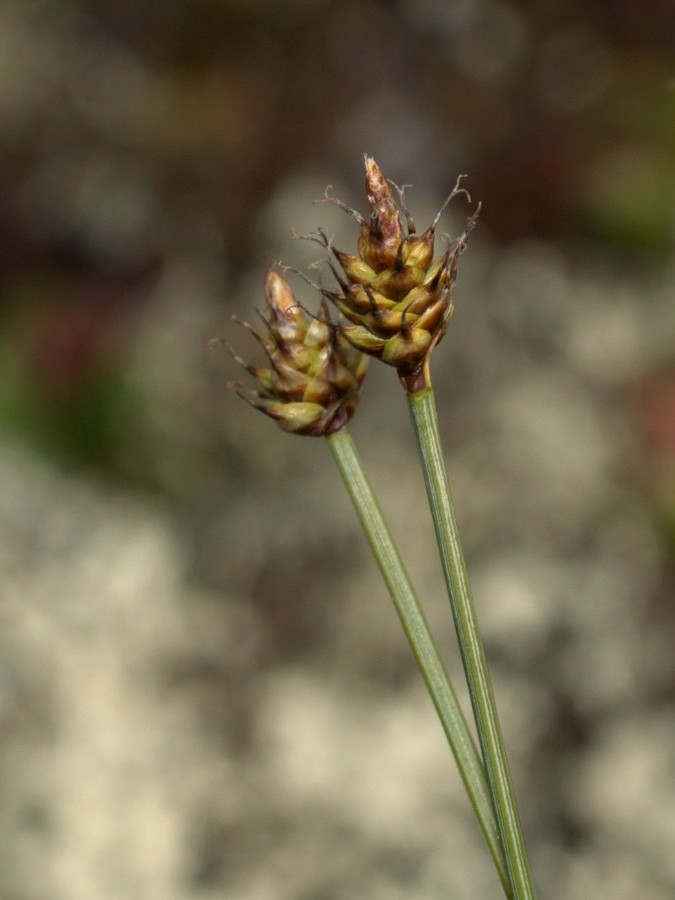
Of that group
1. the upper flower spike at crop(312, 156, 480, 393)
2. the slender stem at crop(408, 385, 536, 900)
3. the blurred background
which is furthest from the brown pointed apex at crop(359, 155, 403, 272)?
the blurred background

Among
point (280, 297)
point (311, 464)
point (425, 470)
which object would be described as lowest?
point (425, 470)

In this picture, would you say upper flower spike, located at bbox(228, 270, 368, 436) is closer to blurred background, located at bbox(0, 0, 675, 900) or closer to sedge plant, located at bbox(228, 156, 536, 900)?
sedge plant, located at bbox(228, 156, 536, 900)

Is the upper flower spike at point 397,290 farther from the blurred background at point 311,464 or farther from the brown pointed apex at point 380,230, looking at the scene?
the blurred background at point 311,464

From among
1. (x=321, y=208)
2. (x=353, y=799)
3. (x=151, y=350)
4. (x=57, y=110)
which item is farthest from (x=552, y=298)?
(x=57, y=110)

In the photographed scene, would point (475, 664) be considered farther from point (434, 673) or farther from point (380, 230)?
point (380, 230)

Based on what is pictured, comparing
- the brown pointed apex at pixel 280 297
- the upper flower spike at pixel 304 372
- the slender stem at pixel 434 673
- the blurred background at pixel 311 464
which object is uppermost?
the blurred background at pixel 311 464

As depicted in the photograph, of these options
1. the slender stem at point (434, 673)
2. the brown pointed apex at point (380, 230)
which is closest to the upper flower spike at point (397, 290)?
the brown pointed apex at point (380, 230)

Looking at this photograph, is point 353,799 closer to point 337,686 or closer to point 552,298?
point 337,686

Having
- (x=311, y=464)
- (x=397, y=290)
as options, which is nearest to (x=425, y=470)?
(x=397, y=290)
